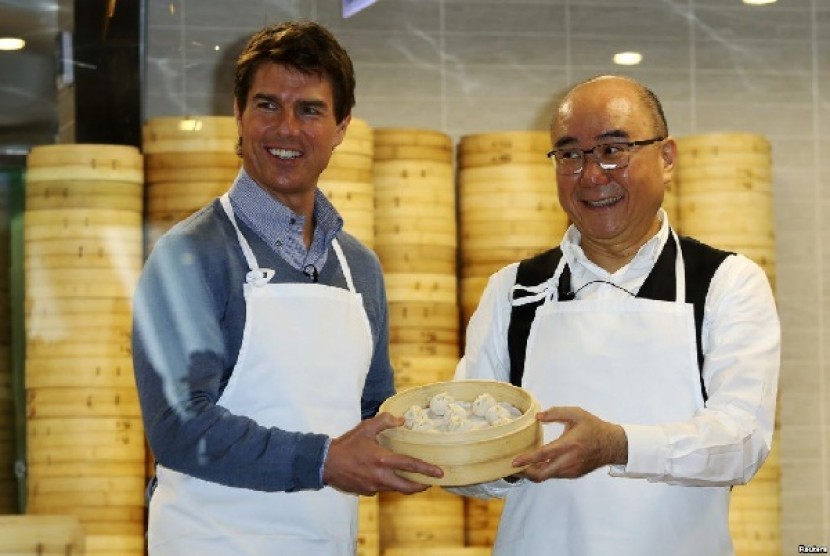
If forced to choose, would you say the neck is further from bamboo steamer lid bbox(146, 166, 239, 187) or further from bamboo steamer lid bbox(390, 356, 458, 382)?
bamboo steamer lid bbox(390, 356, 458, 382)

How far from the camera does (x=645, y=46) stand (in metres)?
5.82

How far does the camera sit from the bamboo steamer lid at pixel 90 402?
11.0 ft

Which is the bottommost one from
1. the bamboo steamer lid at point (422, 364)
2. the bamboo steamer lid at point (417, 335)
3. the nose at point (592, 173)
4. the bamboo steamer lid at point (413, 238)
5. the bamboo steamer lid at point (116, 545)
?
the bamboo steamer lid at point (116, 545)

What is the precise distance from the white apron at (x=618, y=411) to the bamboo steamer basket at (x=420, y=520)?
7.84ft

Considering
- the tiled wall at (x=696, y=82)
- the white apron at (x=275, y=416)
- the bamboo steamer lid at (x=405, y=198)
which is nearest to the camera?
the white apron at (x=275, y=416)

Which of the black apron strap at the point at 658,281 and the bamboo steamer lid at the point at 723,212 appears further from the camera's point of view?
the bamboo steamer lid at the point at 723,212

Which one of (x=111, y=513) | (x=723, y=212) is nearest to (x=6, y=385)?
(x=111, y=513)

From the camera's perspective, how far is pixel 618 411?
2.76 metres

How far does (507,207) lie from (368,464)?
302cm

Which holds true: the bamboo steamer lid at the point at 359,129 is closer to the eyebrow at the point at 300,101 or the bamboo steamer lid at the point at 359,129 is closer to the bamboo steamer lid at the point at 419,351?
the bamboo steamer lid at the point at 419,351

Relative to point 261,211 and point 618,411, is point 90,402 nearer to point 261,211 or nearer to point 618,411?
point 261,211

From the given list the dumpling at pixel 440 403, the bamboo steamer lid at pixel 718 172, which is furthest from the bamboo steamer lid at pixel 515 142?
the dumpling at pixel 440 403

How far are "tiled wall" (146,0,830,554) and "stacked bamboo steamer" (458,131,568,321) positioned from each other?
361 mm

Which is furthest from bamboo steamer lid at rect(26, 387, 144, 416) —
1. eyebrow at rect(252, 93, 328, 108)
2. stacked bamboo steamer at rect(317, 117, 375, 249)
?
stacked bamboo steamer at rect(317, 117, 375, 249)
